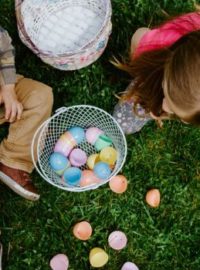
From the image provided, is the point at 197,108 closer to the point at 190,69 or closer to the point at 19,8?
the point at 190,69

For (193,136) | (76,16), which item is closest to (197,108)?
(193,136)

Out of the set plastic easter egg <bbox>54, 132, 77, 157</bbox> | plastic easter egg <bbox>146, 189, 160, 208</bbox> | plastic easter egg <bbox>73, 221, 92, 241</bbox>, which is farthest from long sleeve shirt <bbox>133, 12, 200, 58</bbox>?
plastic easter egg <bbox>73, 221, 92, 241</bbox>

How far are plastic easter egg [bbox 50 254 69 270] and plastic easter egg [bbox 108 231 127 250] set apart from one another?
19 centimetres

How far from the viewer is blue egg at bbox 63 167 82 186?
7.16 feet

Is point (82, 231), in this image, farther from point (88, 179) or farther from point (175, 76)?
A: point (175, 76)

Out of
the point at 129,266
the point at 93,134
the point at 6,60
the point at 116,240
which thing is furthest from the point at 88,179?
the point at 6,60

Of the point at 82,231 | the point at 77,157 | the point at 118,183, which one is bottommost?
the point at 82,231

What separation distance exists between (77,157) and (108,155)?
120mm

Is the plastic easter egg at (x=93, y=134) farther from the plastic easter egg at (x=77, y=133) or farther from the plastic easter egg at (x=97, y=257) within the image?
the plastic easter egg at (x=97, y=257)

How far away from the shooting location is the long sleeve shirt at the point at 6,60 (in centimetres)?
206

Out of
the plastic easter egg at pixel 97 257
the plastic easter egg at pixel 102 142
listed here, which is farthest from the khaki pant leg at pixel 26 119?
the plastic easter egg at pixel 97 257

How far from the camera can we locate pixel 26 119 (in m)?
2.18

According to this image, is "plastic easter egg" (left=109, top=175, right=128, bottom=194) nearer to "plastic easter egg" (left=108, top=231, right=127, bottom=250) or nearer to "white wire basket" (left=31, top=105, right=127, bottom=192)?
"white wire basket" (left=31, top=105, right=127, bottom=192)

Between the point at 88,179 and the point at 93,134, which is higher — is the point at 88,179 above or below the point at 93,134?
below
